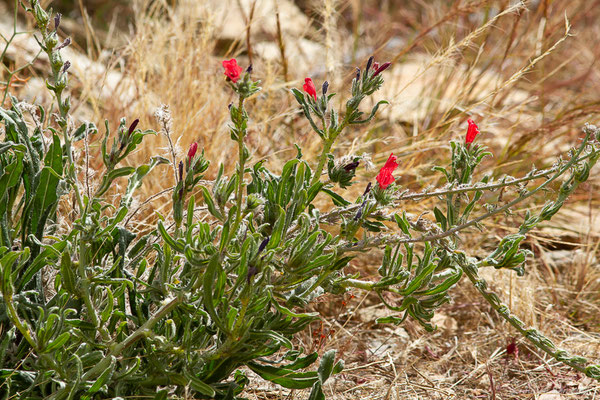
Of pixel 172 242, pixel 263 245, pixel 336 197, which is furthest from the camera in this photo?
pixel 336 197

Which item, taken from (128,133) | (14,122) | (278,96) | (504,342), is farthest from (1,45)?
(504,342)

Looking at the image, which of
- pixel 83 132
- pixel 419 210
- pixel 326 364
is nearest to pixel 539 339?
pixel 326 364

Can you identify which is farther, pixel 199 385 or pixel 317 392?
pixel 317 392

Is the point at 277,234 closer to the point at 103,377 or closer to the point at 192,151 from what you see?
the point at 192,151

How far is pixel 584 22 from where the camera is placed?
6879 mm

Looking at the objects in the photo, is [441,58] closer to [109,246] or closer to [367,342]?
[367,342]

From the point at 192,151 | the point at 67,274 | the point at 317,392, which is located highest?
the point at 192,151

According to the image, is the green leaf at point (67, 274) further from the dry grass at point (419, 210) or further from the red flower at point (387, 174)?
the dry grass at point (419, 210)

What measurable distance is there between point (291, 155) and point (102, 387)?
1573 millimetres

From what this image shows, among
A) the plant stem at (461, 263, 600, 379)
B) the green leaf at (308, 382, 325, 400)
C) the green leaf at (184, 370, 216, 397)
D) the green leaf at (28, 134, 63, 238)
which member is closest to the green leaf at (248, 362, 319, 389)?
the green leaf at (308, 382, 325, 400)

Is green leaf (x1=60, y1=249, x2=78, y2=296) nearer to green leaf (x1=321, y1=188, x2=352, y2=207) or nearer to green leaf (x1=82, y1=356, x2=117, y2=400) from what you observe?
green leaf (x1=82, y1=356, x2=117, y2=400)

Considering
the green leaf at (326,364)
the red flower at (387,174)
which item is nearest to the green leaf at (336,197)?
the red flower at (387,174)

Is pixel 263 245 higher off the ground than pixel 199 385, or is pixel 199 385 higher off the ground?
pixel 263 245

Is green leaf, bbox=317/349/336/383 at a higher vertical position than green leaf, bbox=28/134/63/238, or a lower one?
lower
